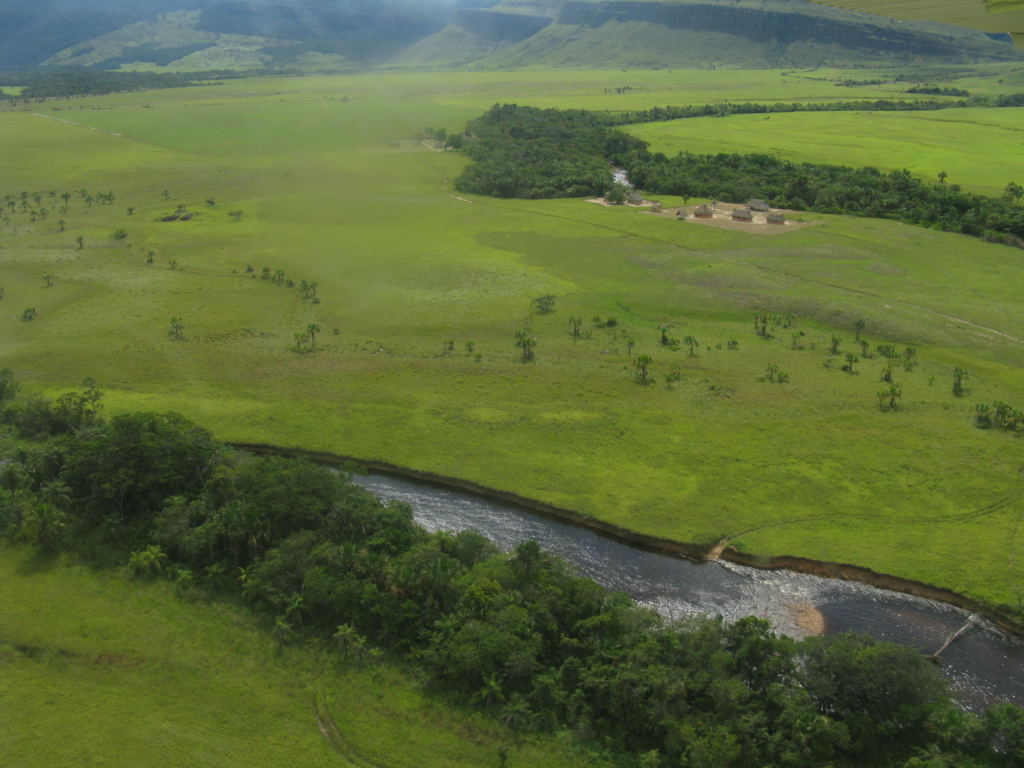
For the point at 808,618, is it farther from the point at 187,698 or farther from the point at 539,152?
the point at 539,152

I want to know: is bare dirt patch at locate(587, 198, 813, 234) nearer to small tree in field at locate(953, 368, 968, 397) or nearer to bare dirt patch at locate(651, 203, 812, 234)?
bare dirt patch at locate(651, 203, 812, 234)


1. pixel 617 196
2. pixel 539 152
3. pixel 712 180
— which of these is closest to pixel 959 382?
pixel 617 196

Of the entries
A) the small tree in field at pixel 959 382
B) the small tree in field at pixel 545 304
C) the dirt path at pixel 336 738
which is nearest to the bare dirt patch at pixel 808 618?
the dirt path at pixel 336 738

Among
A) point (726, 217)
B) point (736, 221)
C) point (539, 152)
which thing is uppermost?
point (539, 152)

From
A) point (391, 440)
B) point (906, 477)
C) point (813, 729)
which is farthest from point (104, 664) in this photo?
point (906, 477)

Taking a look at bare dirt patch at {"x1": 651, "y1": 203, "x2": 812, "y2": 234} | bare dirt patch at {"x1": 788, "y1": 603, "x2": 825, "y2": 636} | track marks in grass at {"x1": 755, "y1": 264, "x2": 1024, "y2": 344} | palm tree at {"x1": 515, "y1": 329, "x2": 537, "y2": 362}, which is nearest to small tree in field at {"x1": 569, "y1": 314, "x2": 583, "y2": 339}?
palm tree at {"x1": 515, "y1": 329, "x2": 537, "y2": 362}

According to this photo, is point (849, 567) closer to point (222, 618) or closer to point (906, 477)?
point (906, 477)
